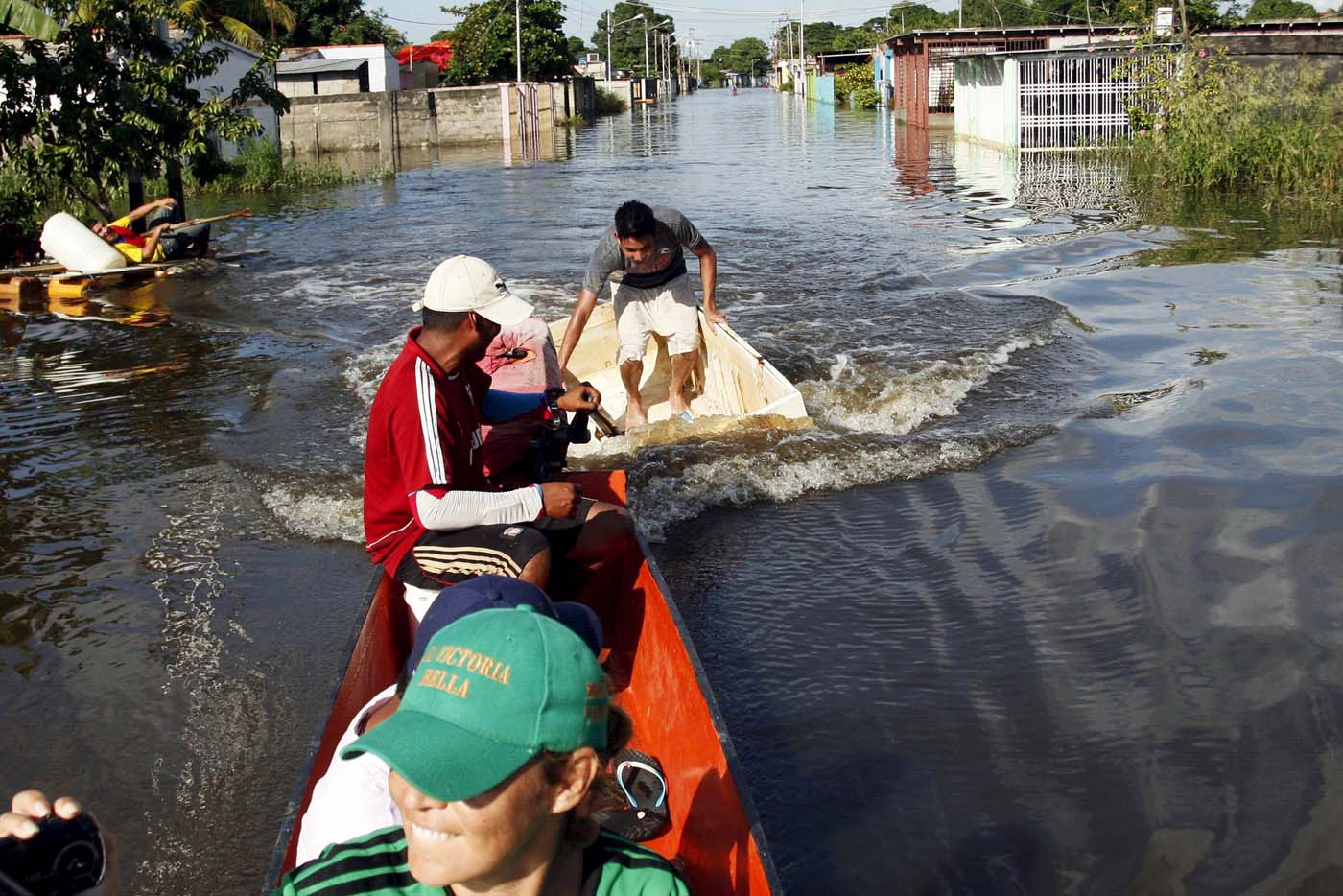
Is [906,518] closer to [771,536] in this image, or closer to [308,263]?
[771,536]

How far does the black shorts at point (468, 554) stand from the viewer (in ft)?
14.0

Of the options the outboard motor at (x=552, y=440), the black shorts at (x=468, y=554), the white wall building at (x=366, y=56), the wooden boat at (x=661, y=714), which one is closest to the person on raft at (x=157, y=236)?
the outboard motor at (x=552, y=440)

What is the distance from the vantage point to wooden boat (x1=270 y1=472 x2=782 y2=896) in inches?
120

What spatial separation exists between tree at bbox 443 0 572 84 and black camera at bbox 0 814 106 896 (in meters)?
60.4

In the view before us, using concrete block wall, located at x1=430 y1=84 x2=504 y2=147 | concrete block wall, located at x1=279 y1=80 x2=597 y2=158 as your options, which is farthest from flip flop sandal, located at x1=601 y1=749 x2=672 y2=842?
concrete block wall, located at x1=430 y1=84 x2=504 y2=147

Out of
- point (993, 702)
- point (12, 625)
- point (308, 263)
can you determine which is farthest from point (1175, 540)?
point (308, 263)

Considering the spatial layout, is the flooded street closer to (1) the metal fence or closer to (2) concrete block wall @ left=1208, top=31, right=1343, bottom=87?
(2) concrete block wall @ left=1208, top=31, right=1343, bottom=87

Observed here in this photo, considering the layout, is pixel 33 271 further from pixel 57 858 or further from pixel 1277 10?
pixel 1277 10

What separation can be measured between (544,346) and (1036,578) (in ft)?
8.72

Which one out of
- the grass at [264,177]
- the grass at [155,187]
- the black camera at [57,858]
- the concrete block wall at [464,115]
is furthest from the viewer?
the concrete block wall at [464,115]

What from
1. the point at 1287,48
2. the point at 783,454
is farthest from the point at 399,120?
the point at 783,454

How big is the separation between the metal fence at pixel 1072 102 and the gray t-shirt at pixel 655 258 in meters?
21.9

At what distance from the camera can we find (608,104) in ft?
254

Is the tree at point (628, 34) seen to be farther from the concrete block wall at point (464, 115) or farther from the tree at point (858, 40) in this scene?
the concrete block wall at point (464, 115)
